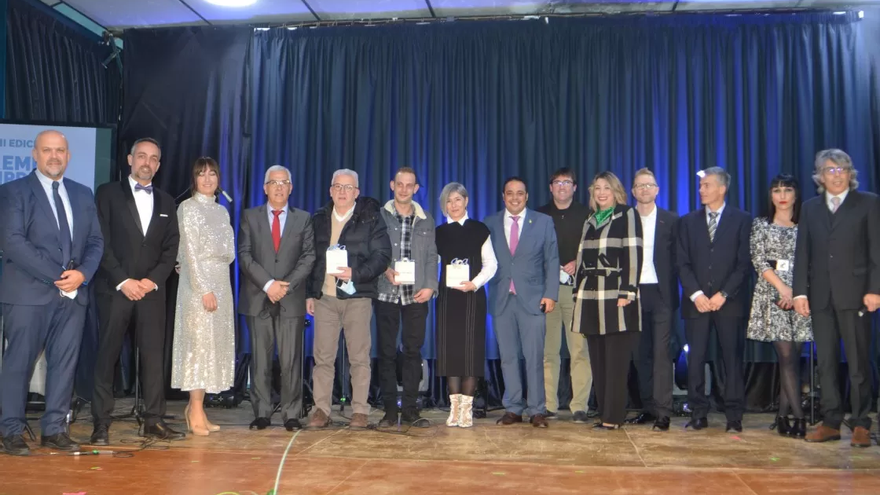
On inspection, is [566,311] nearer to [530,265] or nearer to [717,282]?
[530,265]

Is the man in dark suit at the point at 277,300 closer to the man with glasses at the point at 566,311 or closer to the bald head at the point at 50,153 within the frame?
the bald head at the point at 50,153

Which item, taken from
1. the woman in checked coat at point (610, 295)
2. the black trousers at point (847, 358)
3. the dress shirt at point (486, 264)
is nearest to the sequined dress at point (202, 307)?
the dress shirt at point (486, 264)

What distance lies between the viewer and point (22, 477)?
10.7 ft

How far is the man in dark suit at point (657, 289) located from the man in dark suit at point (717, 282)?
12 centimetres

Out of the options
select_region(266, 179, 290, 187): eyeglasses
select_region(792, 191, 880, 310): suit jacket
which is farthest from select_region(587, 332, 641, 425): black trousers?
select_region(266, 179, 290, 187): eyeglasses

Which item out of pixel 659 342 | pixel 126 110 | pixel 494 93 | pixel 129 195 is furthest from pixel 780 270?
pixel 126 110

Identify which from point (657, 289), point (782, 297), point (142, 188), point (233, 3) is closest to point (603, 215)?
point (657, 289)

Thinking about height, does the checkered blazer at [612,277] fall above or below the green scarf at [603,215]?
below

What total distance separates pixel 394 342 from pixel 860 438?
266 cm

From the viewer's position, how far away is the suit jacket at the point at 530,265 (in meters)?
4.94

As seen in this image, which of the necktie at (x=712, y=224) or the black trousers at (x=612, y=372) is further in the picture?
the necktie at (x=712, y=224)

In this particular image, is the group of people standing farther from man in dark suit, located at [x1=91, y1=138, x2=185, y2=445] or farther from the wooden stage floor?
the wooden stage floor

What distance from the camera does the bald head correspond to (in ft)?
13.0

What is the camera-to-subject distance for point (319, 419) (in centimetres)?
474
